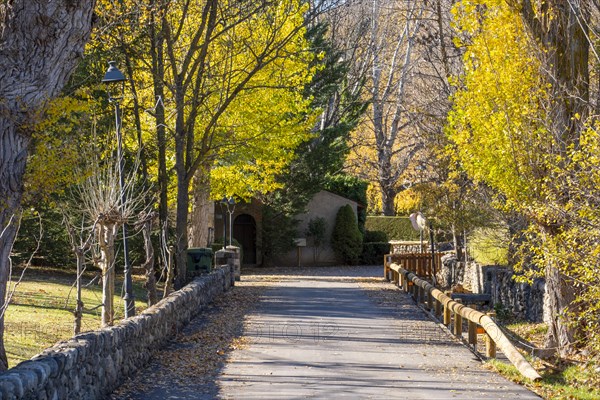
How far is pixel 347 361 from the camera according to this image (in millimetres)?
13828

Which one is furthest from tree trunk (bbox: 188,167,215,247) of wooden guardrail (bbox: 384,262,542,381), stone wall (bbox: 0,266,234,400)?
stone wall (bbox: 0,266,234,400)

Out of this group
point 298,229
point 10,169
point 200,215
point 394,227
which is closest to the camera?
point 10,169

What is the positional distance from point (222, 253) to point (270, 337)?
14368 millimetres

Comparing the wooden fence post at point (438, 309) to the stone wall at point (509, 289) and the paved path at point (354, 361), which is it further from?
the stone wall at point (509, 289)

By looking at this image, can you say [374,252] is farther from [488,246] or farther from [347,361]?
[347,361]

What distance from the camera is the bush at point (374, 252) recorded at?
4944cm

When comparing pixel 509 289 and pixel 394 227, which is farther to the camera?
pixel 394 227

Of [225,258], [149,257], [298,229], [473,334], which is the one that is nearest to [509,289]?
[473,334]

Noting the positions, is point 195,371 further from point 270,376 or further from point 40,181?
point 40,181

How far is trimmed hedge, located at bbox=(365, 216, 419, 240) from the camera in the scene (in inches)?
2149

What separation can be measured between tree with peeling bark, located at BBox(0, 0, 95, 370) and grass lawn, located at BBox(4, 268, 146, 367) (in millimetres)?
2246

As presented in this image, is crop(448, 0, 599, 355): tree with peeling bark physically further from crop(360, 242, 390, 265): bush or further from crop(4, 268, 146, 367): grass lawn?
crop(360, 242, 390, 265): bush

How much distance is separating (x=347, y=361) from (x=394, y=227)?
136ft

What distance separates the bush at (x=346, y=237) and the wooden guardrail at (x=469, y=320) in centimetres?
1840
